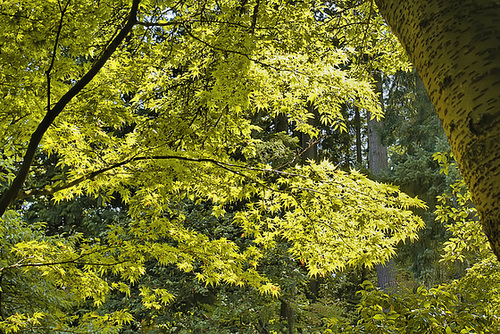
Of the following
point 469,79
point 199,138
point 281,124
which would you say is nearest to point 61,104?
point 199,138

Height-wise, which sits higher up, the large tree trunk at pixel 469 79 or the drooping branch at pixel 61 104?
the drooping branch at pixel 61 104

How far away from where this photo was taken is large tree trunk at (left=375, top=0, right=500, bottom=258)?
0.94 meters

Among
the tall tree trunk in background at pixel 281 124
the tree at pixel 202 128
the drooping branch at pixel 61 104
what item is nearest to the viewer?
the drooping branch at pixel 61 104

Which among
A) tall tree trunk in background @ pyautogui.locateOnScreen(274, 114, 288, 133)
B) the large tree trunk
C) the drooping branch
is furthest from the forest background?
tall tree trunk in background @ pyautogui.locateOnScreen(274, 114, 288, 133)

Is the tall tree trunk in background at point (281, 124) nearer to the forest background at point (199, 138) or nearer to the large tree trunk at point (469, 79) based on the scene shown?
the forest background at point (199, 138)

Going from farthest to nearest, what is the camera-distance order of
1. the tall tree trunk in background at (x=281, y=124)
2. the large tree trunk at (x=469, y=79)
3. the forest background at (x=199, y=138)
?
the tall tree trunk in background at (x=281, y=124) → the forest background at (x=199, y=138) → the large tree trunk at (x=469, y=79)

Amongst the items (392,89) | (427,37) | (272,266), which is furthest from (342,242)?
(392,89)

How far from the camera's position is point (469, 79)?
3.34ft

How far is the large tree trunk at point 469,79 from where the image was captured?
94 centimetres

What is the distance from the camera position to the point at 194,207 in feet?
31.1

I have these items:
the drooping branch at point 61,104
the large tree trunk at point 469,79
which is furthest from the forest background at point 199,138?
the large tree trunk at point 469,79

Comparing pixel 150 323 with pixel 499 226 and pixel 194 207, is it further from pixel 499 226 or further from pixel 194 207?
pixel 499 226

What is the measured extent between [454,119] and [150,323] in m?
8.39

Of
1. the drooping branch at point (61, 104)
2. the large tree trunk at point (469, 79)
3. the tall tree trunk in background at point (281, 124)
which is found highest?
the tall tree trunk in background at point (281, 124)
